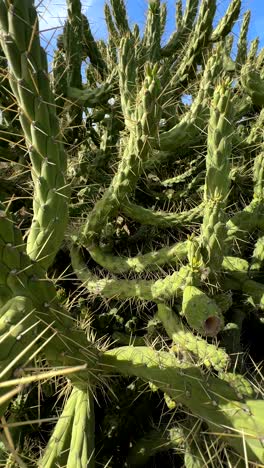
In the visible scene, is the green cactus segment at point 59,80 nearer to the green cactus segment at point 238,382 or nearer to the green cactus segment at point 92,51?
the green cactus segment at point 92,51

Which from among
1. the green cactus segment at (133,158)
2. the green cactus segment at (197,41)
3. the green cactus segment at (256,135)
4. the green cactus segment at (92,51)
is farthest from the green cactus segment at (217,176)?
the green cactus segment at (92,51)

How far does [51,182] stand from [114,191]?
3.79 feet

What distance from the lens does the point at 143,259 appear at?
125 inches

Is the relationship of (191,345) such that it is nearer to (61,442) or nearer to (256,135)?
(61,442)

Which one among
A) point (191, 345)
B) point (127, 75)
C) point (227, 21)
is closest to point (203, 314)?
point (191, 345)

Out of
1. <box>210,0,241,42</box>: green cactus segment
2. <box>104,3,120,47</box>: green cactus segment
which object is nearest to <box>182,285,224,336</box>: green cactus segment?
<box>210,0,241,42</box>: green cactus segment

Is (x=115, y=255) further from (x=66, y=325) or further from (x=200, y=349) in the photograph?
(x=66, y=325)

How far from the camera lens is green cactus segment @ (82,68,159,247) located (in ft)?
8.43

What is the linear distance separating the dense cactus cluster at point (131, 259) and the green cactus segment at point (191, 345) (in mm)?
11

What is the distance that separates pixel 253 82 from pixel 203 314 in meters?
2.31

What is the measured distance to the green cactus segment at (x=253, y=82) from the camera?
12.1ft

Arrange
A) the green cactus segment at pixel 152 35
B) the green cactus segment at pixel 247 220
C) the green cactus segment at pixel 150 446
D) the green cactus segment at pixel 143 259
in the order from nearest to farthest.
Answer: the green cactus segment at pixel 150 446, the green cactus segment at pixel 143 259, the green cactus segment at pixel 247 220, the green cactus segment at pixel 152 35

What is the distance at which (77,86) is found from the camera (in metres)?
4.28

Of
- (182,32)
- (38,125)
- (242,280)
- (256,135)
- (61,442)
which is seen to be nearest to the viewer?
(38,125)
